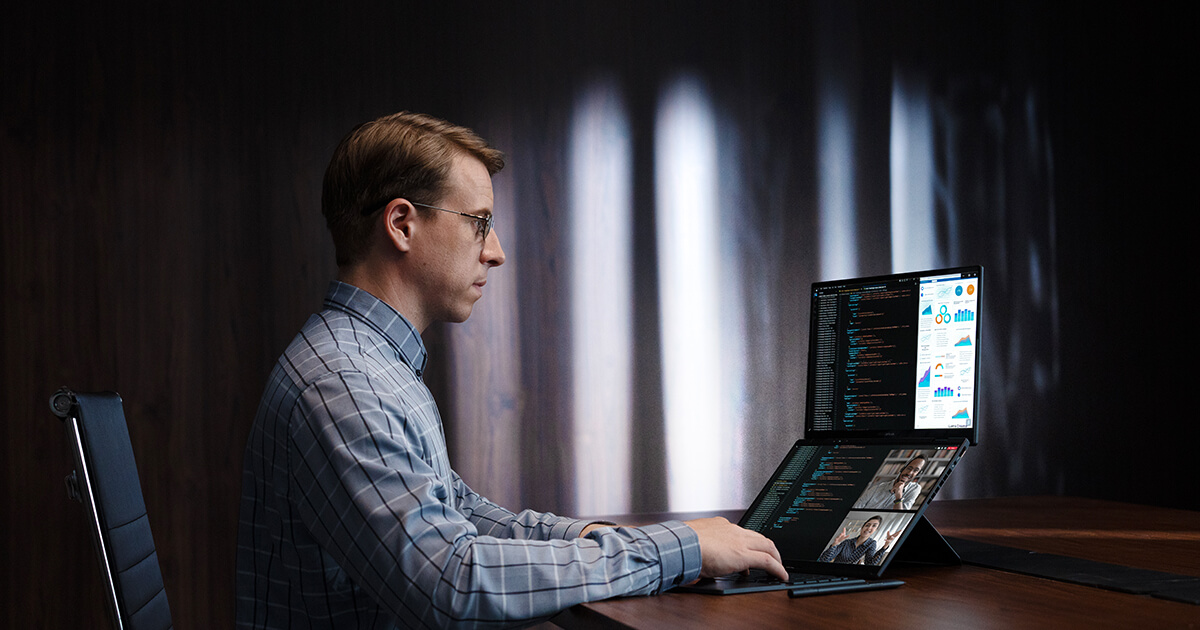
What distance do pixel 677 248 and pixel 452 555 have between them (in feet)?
7.74

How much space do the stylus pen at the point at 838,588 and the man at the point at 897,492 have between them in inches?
5.9

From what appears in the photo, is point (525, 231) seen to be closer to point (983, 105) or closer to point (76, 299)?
point (76, 299)

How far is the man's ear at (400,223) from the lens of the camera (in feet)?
4.82

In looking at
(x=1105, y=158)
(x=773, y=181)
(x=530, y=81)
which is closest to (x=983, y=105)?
(x=1105, y=158)

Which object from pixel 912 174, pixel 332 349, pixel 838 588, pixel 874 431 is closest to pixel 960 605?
pixel 838 588

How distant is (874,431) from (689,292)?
6.01ft

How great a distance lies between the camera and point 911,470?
1.46m

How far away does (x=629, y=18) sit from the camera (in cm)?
340

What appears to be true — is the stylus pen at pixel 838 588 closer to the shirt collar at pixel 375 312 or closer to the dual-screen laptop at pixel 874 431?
the dual-screen laptop at pixel 874 431

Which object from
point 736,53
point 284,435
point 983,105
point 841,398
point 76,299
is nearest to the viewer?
point 284,435

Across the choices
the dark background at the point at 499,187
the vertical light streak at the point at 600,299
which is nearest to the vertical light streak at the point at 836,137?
the dark background at the point at 499,187

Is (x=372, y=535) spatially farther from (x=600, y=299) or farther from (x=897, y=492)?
(x=600, y=299)

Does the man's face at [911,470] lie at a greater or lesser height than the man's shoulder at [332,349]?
lesser

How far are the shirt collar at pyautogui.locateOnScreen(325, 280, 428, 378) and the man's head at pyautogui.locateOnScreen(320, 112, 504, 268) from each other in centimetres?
7
